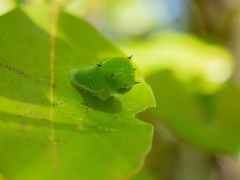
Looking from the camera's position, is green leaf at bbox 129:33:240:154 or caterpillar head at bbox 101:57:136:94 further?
green leaf at bbox 129:33:240:154

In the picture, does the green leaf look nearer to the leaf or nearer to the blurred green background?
the blurred green background

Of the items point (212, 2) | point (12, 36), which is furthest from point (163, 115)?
point (212, 2)

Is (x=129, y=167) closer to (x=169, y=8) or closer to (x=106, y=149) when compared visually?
(x=106, y=149)

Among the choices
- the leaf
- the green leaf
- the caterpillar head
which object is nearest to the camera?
the leaf

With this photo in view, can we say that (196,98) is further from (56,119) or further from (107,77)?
(56,119)

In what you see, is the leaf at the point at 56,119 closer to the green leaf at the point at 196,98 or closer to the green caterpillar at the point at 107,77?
the green caterpillar at the point at 107,77

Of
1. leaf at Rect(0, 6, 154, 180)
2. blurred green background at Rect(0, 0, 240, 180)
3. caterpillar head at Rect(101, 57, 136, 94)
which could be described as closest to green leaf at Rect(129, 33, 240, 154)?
blurred green background at Rect(0, 0, 240, 180)
